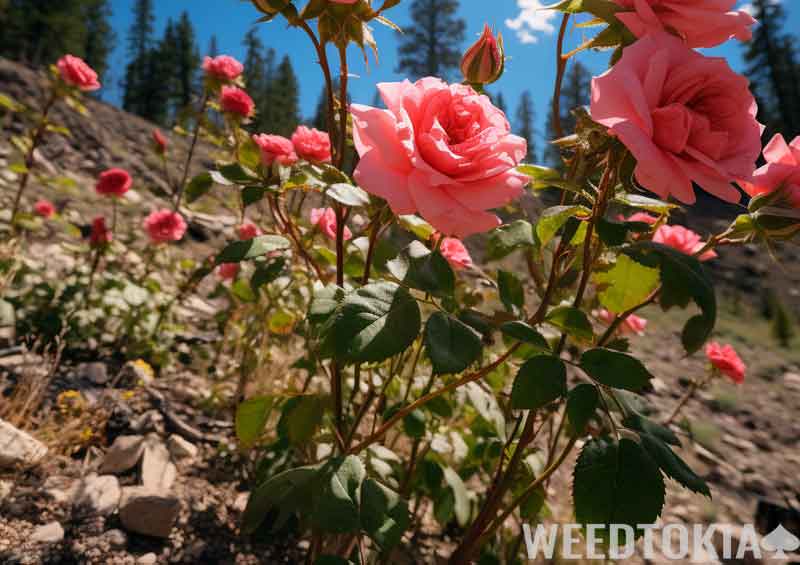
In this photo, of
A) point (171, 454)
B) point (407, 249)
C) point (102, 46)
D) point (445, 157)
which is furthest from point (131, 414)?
point (102, 46)

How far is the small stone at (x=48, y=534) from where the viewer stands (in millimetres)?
1079

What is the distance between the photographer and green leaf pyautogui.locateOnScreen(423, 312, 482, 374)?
0.53 meters

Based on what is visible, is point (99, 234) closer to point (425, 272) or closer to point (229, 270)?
point (229, 270)

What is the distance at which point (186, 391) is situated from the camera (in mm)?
1968

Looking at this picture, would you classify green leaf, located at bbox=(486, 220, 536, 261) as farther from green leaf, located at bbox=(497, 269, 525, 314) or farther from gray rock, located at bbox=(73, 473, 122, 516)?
gray rock, located at bbox=(73, 473, 122, 516)

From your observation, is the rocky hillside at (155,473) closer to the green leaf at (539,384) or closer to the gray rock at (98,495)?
the gray rock at (98,495)

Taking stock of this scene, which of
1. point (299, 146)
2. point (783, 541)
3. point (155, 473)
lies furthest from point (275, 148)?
point (783, 541)

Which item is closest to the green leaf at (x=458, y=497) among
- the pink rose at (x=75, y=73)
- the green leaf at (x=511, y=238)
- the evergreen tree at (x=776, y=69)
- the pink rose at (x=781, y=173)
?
the green leaf at (x=511, y=238)

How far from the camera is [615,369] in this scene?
0.57m

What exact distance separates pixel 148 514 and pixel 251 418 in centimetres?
57

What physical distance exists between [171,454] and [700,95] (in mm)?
1710

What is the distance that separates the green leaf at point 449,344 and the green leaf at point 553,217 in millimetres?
180

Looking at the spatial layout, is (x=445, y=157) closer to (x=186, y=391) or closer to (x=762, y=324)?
(x=186, y=391)

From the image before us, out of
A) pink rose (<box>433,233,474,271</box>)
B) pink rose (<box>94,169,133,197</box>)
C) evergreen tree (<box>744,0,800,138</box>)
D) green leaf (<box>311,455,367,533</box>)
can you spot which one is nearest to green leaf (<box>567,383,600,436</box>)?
green leaf (<box>311,455,367,533</box>)
